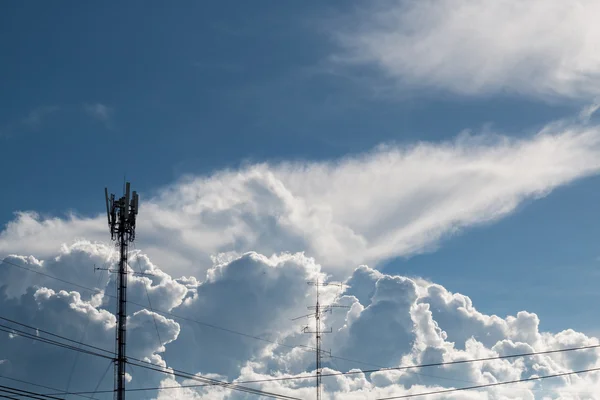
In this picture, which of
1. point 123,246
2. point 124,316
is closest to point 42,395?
point 124,316

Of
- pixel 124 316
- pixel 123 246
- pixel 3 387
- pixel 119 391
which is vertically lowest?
pixel 3 387

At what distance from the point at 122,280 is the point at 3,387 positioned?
1178 inches

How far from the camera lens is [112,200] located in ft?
315

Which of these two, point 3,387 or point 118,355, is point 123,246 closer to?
point 118,355

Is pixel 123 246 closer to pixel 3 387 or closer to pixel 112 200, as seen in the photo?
pixel 112 200

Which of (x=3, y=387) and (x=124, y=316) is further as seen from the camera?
(x=124, y=316)

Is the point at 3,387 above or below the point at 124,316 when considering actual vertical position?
below

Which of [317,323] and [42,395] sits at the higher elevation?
[317,323]

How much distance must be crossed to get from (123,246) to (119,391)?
59.6 feet

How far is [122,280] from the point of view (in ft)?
303

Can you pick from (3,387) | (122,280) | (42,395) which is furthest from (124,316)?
(3,387)

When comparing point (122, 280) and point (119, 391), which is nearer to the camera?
point (119, 391)

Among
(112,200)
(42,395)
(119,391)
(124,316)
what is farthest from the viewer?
(112,200)

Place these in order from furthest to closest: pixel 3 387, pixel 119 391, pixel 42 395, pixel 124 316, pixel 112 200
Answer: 1. pixel 112 200
2. pixel 124 316
3. pixel 119 391
4. pixel 42 395
5. pixel 3 387
